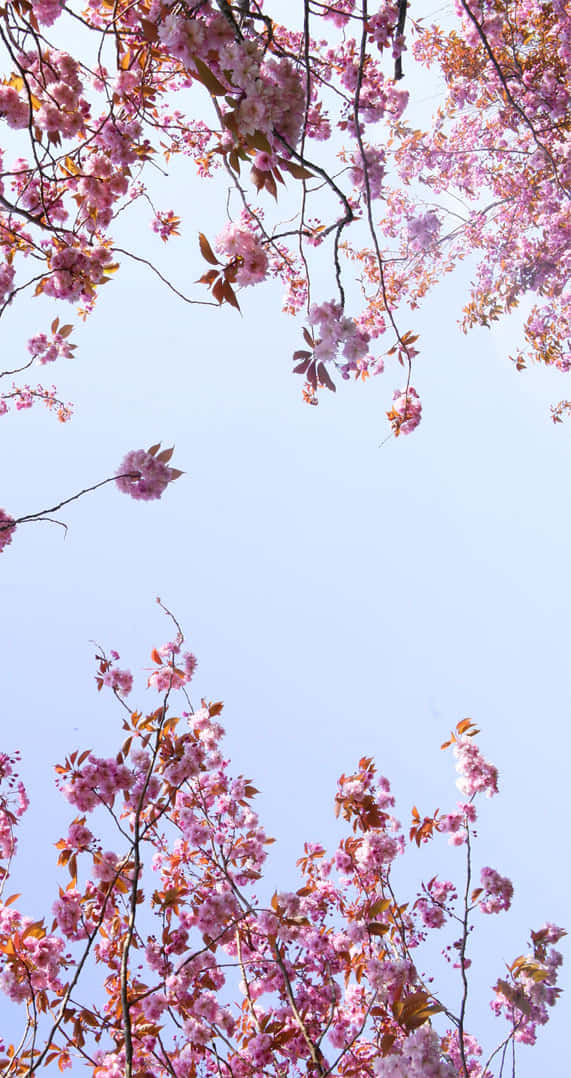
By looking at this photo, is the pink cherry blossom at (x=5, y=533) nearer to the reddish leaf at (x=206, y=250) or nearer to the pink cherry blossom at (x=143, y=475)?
the pink cherry blossom at (x=143, y=475)

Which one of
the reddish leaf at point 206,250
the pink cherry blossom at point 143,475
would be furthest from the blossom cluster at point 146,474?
the reddish leaf at point 206,250

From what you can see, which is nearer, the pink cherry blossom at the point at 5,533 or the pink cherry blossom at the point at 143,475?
the pink cherry blossom at the point at 143,475

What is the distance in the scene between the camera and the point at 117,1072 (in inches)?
85.7

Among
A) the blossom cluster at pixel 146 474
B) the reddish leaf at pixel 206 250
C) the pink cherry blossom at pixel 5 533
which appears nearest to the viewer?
the reddish leaf at pixel 206 250

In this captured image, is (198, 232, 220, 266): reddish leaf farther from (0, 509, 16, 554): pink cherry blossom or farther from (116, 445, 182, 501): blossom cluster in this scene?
(0, 509, 16, 554): pink cherry blossom

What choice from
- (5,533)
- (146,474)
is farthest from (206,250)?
(5,533)

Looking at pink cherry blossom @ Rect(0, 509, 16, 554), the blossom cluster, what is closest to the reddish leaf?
the blossom cluster

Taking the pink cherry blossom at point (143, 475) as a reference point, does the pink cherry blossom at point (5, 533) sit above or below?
above

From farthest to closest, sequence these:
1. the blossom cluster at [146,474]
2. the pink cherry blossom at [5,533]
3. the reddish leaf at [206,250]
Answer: the pink cherry blossom at [5,533] < the blossom cluster at [146,474] < the reddish leaf at [206,250]

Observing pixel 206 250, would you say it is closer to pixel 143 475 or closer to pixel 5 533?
pixel 143 475

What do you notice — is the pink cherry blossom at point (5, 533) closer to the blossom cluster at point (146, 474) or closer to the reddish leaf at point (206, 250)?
the blossom cluster at point (146, 474)

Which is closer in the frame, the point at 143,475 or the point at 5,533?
the point at 143,475

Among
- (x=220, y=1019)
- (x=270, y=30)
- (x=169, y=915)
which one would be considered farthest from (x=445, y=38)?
(x=220, y=1019)

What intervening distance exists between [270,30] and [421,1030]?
270 centimetres
